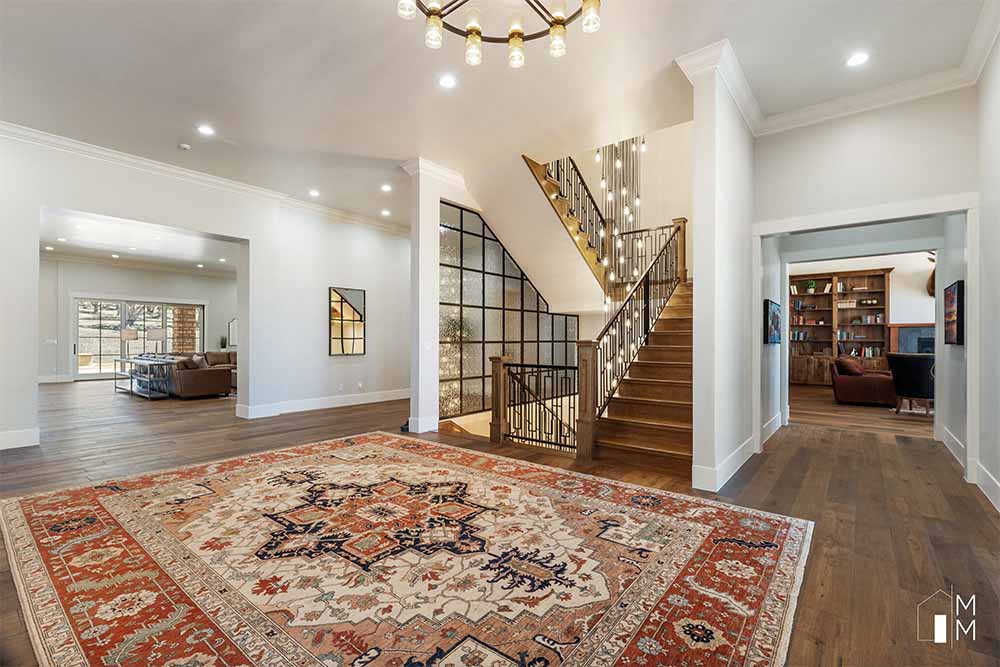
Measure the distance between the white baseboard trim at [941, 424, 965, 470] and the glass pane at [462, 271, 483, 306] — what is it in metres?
5.86

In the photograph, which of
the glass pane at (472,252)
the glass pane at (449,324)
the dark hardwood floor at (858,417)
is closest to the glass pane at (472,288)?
the glass pane at (472,252)

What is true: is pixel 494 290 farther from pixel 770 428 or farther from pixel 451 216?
pixel 770 428

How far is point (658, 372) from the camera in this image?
5109 mm

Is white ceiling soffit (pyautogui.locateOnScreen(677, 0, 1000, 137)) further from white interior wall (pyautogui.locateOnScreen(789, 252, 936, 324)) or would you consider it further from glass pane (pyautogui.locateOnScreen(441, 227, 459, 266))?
white interior wall (pyautogui.locateOnScreen(789, 252, 936, 324))

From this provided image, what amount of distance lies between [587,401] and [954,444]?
3.74 m

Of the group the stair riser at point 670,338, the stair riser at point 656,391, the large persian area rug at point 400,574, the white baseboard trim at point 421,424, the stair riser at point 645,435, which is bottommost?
the large persian area rug at point 400,574

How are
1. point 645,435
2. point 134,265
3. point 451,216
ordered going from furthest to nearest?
point 134,265 < point 451,216 < point 645,435

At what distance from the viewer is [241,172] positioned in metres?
5.97

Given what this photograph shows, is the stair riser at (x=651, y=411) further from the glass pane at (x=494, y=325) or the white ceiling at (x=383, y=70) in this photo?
the glass pane at (x=494, y=325)

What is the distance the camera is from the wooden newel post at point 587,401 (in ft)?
14.3

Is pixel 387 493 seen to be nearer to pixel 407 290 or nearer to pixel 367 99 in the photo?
pixel 367 99

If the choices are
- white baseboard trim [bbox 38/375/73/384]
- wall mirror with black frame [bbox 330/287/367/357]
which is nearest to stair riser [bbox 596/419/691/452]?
wall mirror with black frame [bbox 330/287/367/357]

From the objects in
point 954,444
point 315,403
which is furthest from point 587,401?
point 315,403

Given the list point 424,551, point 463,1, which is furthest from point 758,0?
point 424,551
